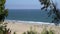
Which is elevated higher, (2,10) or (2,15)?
(2,10)

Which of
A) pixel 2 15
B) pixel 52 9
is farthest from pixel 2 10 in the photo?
pixel 52 9

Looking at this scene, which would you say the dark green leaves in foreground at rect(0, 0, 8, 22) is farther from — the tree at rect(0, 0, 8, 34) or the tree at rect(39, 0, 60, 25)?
the tree at rect(39, 0, 60, 25)

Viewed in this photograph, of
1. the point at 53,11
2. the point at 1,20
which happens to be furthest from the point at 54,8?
the point at 1,20

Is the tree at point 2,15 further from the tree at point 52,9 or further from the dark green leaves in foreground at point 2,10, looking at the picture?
the tree at point 52,9

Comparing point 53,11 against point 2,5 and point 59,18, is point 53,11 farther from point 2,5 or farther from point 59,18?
point 2,5

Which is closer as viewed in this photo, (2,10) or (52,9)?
(2,10)

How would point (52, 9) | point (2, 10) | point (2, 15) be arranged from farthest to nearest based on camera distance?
point (52, 9) < point (2, 15) < point (2, 10)

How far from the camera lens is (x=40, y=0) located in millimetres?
6703

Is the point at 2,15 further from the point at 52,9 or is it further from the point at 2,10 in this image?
the point at 52,9

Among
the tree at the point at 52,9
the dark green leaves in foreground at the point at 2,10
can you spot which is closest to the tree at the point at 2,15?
the dark green leaves in foreground at the point at 2,10

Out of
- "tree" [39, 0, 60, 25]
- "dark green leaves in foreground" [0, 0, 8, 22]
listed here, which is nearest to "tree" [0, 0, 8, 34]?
"dark green leaves in foreground" [0, 0, 8, 22]

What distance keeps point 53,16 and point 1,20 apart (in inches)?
120

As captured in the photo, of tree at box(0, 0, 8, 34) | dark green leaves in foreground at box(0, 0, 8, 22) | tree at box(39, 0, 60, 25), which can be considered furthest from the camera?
tree at box(39, 0, 60, 25)

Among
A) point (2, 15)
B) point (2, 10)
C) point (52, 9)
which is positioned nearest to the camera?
point (2, 10)
